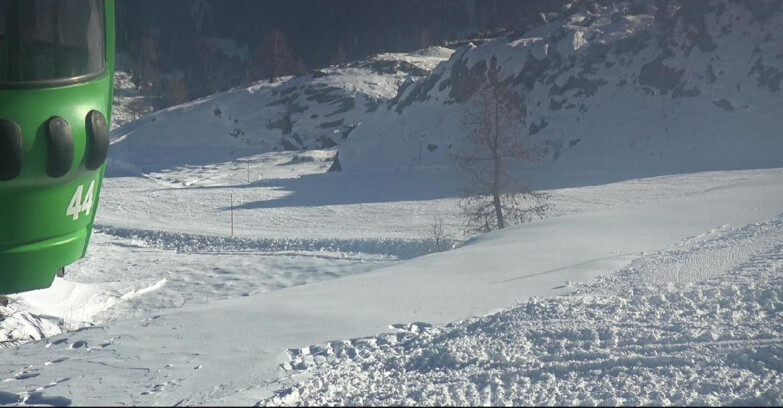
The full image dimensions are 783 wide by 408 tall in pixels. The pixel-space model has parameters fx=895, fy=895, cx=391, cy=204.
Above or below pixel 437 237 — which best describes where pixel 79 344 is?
above

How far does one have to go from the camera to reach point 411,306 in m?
7.89

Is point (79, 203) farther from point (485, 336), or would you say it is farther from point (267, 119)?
point (267, 119)

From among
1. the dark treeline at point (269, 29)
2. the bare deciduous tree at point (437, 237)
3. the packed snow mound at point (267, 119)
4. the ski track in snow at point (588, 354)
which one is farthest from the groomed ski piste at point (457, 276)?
the dark treeline at point (269, 29)

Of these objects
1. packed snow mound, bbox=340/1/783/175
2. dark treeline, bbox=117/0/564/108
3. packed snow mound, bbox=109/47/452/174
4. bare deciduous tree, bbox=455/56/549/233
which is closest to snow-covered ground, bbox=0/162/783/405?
bare deciduous tree, bbox=455/56/549/233

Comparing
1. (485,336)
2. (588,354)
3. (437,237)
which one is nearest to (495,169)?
(437,237)

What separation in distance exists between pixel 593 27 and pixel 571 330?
111ft

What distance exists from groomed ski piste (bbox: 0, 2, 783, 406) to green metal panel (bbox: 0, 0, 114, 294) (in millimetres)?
1125

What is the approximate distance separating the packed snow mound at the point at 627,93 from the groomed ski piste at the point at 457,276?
0.38 feet

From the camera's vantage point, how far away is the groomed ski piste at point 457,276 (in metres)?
5.66

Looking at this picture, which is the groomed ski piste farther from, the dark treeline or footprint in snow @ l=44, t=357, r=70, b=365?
the dark treeline

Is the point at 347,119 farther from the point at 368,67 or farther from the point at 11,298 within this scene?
the point at 11,298

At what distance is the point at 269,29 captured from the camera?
12031 cm

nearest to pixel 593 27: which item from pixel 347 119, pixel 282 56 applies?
pixel 347 119

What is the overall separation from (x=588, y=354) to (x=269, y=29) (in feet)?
388
